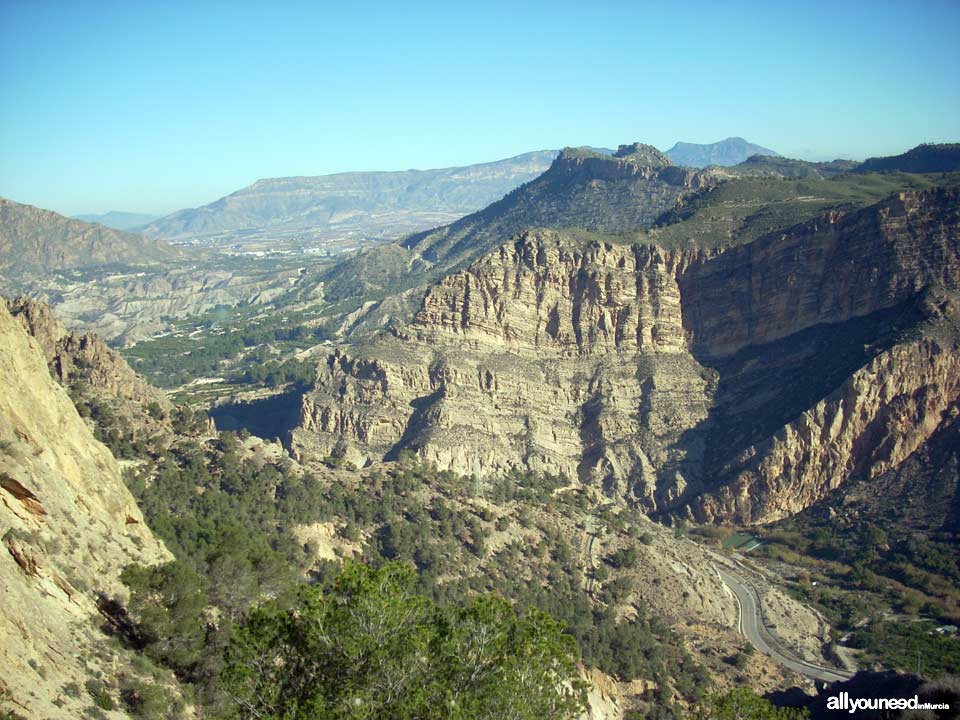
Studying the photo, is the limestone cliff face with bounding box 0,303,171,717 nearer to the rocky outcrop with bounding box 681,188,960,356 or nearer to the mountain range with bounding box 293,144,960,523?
the mountain range with bounding box 293,144,960,523

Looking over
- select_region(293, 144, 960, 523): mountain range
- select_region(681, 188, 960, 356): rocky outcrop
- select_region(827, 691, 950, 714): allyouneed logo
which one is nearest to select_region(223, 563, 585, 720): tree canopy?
select_region(827, 691, 950, 714): allyouneed logo

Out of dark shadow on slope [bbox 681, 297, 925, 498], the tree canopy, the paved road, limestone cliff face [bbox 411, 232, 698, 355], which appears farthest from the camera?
limestone cliff face [bbox 411, 232, 698, 355]

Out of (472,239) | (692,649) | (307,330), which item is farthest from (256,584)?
(472,239)

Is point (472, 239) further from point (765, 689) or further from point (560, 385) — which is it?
point (765, 689)

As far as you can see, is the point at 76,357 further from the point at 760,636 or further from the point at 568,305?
the point at 568,305

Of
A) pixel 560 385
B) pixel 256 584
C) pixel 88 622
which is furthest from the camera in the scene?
pixel 560 385

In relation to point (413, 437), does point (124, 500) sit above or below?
above
